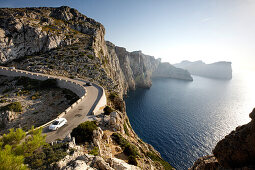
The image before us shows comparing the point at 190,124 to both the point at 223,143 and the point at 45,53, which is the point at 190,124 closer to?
the point at 223,143

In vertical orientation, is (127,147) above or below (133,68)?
below

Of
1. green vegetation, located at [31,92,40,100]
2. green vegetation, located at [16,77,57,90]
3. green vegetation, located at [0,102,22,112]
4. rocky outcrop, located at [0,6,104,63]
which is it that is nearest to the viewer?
green vegetation, located at [0,102,22,112]

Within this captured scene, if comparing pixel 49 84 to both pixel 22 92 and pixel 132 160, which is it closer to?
pixel 22 92

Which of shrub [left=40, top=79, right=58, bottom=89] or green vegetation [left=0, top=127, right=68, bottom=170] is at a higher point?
shrub [left=40, top=79, right=58, bottom=89]

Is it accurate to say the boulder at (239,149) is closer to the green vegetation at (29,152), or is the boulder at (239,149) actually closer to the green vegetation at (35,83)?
the green vegetation at (29,152)

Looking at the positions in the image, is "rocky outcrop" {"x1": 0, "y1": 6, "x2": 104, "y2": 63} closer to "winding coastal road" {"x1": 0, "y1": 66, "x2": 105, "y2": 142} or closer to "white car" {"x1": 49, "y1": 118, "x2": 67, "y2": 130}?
"winding coastal road" {"x1": 0, "y1": 66, "x2": 105, "y2": 142}

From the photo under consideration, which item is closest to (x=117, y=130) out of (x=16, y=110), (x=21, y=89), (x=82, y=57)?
(x=16, y=110)

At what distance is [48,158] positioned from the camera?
956 centimetres

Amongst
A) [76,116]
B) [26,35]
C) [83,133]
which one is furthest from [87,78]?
[26,35]

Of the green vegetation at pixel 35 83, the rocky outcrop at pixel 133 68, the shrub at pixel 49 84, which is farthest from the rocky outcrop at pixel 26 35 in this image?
the rocky outcrop at pixel 133 68

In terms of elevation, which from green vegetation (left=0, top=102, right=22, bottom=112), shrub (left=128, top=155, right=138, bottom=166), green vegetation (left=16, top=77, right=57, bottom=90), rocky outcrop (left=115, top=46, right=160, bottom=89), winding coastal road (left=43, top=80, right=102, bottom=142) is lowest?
shrub (left=128, top=155, right=138, bottom=166)

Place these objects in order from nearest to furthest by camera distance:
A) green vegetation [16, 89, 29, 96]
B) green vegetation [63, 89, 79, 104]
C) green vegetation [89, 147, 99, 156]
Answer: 1. green vegetation [89, 147, 99, 156]
2. green vegetation [63, 89, 79, 104]
3. green vegetation [16, 89, 29, 96]

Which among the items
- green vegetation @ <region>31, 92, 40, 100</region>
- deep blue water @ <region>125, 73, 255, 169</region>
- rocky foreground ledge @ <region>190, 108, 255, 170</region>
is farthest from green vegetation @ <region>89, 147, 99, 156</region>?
deep blue water @ <region>125, 73, 255, 169</region>

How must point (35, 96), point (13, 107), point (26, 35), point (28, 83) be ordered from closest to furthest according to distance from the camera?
point (13, 107) → point (35, 96) → point (28, 83) → point (26, 35)
